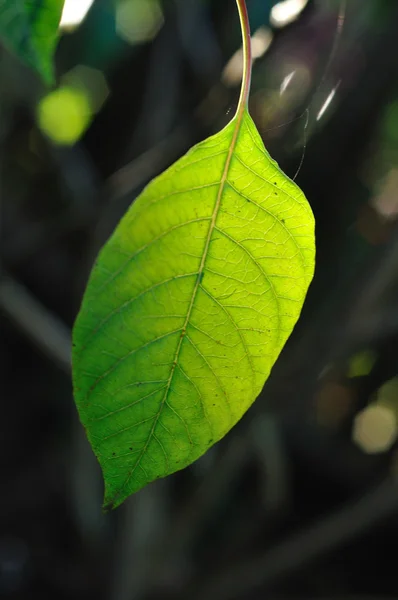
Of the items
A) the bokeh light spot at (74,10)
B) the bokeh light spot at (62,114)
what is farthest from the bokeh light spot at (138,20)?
the bokeh light spot at (74,10)

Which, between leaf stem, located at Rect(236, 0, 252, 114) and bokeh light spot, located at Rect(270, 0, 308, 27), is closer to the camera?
leaf stem, located at Rect(236, 0, 252, 114)

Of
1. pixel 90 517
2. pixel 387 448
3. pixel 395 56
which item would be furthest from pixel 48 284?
pixel 395 56

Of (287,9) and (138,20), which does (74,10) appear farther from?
(138,20)

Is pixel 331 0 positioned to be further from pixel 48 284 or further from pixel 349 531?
pixel 48 284

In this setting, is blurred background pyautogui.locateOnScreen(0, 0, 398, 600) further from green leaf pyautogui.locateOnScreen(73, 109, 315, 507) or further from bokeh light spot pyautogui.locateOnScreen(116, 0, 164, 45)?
green leaf pyautogui.locateOnScreen(73, 109, 315, 507)

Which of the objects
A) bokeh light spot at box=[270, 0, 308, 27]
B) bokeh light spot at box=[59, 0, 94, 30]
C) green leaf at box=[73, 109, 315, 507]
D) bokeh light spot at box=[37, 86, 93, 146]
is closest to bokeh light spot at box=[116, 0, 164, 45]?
bokeh light spot at box=[37, 86, 93, 146]

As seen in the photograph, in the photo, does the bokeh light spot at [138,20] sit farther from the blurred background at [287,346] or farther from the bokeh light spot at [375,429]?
the bokeh light spot at [375,429]
